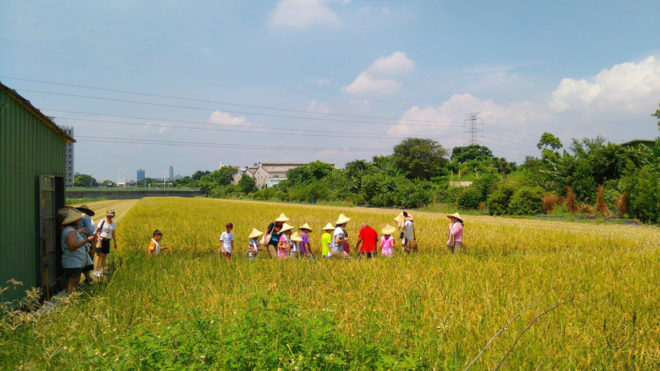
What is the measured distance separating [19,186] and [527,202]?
24.6m

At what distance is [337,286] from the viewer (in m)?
6.37

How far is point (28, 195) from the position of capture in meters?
6.25

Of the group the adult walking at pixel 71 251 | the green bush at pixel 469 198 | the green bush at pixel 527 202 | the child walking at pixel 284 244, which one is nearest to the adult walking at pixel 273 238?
the child walking at pixel 284 244

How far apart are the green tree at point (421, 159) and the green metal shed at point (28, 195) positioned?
52.7 m

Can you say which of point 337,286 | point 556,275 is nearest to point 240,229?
point 337,286

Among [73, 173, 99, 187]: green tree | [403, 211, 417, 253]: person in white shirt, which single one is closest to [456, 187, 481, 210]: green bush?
[403, 211, 417, 253]: person in white shirt

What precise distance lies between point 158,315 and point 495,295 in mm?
4449

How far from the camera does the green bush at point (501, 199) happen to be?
84.4ft

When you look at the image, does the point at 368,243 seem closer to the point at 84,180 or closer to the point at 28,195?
the point at 28,195

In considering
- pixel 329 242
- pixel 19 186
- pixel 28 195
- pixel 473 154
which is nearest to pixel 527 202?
pixel 329 242

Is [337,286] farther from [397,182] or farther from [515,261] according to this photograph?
[397,182]

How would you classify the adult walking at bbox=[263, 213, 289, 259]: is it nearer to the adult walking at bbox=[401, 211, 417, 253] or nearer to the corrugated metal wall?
the adult walking at bbox=[401, 211, 417, 253]

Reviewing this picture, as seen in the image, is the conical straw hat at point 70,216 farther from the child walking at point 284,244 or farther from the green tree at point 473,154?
the green tree at point 473,154

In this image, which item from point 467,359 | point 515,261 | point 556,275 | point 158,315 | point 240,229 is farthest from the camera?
point 240,229
